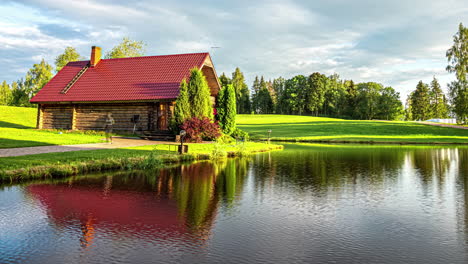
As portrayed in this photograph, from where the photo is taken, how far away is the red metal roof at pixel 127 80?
103ft

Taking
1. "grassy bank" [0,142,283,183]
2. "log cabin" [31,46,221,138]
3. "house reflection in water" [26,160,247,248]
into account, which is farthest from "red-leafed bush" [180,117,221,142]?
"house reflection in water" [26,160,247,248]

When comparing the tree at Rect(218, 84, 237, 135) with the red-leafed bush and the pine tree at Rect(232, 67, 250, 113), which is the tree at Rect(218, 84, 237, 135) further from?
the pine tree at Rect(232, 67, 250, 113)

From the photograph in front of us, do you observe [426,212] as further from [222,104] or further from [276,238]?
[222,104]

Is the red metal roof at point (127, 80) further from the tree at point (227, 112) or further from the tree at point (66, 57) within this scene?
the tree at point (66, 57)

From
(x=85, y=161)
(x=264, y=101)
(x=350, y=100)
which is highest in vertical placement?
(x=264, y=101)

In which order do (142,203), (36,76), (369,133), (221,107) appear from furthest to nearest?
(36,76) → (369,133) → (221,107) → (142,203)

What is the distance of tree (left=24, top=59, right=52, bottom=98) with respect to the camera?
269 ft

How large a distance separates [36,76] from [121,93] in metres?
61.4

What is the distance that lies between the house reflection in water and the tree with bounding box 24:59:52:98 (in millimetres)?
76892

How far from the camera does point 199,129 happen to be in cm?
2695

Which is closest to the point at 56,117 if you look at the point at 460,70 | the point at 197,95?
the point at 197,95

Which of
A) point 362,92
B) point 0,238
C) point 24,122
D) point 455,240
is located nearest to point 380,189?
point 455,240

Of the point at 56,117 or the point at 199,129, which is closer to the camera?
the point at 199,129

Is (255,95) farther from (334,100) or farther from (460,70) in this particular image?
(460,70)
